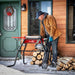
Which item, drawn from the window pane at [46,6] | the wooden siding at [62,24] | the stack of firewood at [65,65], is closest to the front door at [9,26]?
the wooden siding at [62,24]

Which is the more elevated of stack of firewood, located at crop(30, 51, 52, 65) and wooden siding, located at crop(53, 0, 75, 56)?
wooden siding, located at crop(53, 0, 75, 56)

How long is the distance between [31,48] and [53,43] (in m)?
1.97

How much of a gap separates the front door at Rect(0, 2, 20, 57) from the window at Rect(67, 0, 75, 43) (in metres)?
2.34

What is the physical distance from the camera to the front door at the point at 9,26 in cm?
780

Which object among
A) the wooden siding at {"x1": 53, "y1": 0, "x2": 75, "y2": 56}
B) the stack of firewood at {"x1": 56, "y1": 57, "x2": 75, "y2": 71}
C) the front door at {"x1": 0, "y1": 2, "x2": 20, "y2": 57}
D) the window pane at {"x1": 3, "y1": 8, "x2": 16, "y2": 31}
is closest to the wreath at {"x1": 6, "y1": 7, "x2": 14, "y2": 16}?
the front door at {"x1": 0, "y1": 2, "x2": 20, "y2": 57}

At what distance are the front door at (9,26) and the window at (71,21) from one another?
7.69ft

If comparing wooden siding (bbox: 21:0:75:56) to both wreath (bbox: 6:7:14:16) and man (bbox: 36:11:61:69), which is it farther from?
man (bbox: 36:11:61:69)

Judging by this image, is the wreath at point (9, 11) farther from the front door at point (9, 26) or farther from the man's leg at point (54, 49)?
the man's leg at point (54, 49)

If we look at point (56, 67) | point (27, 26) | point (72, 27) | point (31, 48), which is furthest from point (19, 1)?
point (56, 67)

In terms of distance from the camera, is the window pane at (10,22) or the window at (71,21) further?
the window pane at (10,22)

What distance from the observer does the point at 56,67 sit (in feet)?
18.6

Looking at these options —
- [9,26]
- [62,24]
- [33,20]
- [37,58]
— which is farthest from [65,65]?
[9,26]

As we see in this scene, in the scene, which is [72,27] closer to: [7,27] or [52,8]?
[52,8]

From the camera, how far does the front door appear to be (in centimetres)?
780
